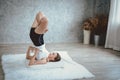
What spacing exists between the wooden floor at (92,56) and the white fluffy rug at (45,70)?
0.14 meters

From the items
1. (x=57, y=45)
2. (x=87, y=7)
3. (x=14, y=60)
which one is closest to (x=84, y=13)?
(x=87, y=7)

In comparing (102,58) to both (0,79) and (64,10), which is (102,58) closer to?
(64,10)

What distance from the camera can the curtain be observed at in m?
4.58

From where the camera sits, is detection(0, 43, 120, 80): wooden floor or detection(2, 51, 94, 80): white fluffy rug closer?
detection(2, 51, 94, 80): white fluffy rug

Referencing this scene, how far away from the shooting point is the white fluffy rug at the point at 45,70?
308cm

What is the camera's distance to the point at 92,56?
13.6 ft

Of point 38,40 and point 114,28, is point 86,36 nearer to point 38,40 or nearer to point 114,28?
point 114,28

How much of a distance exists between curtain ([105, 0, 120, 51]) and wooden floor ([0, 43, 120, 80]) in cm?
18

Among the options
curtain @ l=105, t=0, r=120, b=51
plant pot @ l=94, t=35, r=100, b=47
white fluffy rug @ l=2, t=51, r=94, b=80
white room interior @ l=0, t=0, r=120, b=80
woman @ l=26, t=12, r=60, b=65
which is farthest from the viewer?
plant pot @ l=94, t=35, r=100, b=47

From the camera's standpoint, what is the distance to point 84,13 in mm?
5137

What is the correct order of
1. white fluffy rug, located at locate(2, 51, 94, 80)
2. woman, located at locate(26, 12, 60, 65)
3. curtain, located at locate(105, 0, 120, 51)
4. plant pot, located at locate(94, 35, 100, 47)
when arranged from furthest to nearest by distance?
1. plant pot, located at locate(94, 35, 100, 47)
2. curtain, located at locate(105, 0, 120, 51)
3. woman, located at locate(26, 12, 60, 65)
4. white fluffy rug, located at locate(2, 51, 94, 80)

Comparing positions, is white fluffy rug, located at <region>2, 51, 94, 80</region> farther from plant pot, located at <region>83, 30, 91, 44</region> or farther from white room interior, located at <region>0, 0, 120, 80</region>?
plant pot, located at <region>83, 30, 91, 44</region>

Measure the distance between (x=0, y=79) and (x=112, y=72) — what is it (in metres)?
1.69

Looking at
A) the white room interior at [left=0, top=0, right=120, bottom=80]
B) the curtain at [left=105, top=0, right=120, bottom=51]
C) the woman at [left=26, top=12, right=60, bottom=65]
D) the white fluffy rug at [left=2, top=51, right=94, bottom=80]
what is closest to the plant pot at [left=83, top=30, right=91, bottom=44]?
the white room interior at [left=0, top=0, right=120, bottom=80]
